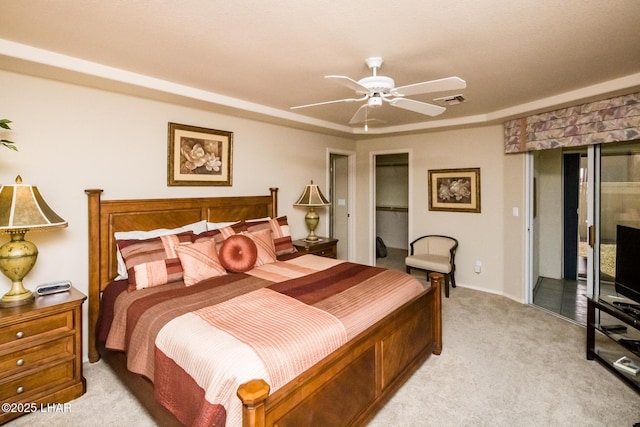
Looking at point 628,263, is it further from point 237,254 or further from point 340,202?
point 340,202

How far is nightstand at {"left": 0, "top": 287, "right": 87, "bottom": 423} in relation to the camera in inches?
79.0

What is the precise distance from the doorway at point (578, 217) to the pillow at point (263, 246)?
10.8 feet

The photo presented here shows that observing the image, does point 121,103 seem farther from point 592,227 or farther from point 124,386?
point 592,227

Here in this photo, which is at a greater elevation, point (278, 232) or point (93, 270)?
point (278, 232)

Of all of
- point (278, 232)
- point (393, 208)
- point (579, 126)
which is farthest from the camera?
point (393, 208)

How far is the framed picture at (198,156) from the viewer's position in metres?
3.27

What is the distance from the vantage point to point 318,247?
4195 mm

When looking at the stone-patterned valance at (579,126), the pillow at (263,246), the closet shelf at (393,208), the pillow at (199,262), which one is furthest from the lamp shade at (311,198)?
the closet shelf at (393,208)

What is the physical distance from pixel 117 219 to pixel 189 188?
0.77m

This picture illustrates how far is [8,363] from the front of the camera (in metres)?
2.01

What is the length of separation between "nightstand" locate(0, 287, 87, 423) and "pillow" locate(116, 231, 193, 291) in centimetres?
36

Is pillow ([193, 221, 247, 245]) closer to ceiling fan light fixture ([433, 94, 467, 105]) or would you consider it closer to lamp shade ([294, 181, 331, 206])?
lamp shade ([294, 181, 331, 206])

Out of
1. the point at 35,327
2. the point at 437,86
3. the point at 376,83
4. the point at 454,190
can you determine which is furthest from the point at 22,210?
the point at 454,190

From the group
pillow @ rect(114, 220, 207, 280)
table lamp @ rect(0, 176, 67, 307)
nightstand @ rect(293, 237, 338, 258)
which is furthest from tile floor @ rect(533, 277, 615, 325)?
table lamp @ rect(0, 176, 67, 307)
